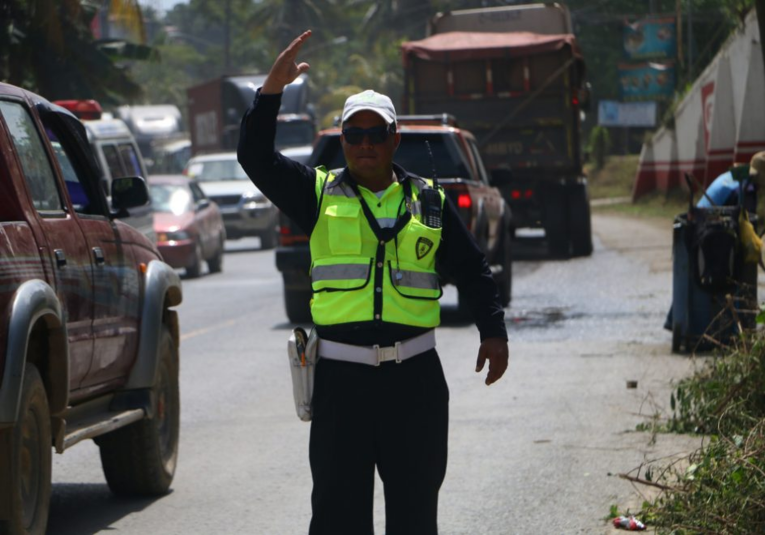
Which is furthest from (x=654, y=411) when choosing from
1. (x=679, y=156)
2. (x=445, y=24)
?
(x=679, y=156)

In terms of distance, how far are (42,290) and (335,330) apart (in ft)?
5.25

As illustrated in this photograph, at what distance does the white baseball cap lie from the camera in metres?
4.47

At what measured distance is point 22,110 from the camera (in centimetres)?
626

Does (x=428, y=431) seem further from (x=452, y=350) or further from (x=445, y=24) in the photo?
(x=445, y=24)

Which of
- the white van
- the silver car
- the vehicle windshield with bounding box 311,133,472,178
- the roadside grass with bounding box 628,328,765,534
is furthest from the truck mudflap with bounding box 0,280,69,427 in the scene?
the silver car

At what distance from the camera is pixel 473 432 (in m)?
8.84

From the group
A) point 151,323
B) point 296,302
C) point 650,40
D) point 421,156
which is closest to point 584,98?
point 421,156

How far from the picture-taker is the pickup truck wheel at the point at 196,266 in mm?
22359

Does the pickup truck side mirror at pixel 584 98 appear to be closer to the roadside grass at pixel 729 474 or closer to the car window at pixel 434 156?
the car window at pixel 434 156

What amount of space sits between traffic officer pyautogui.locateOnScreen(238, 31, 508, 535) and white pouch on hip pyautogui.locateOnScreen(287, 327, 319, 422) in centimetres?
3

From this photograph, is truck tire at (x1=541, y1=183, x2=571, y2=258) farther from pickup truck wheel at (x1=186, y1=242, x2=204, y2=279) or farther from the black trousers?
the black trousers

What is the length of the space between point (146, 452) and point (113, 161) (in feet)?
27.1

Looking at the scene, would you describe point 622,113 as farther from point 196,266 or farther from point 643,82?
point 196,266

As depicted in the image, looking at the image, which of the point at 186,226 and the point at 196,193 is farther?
the point at 196,193
